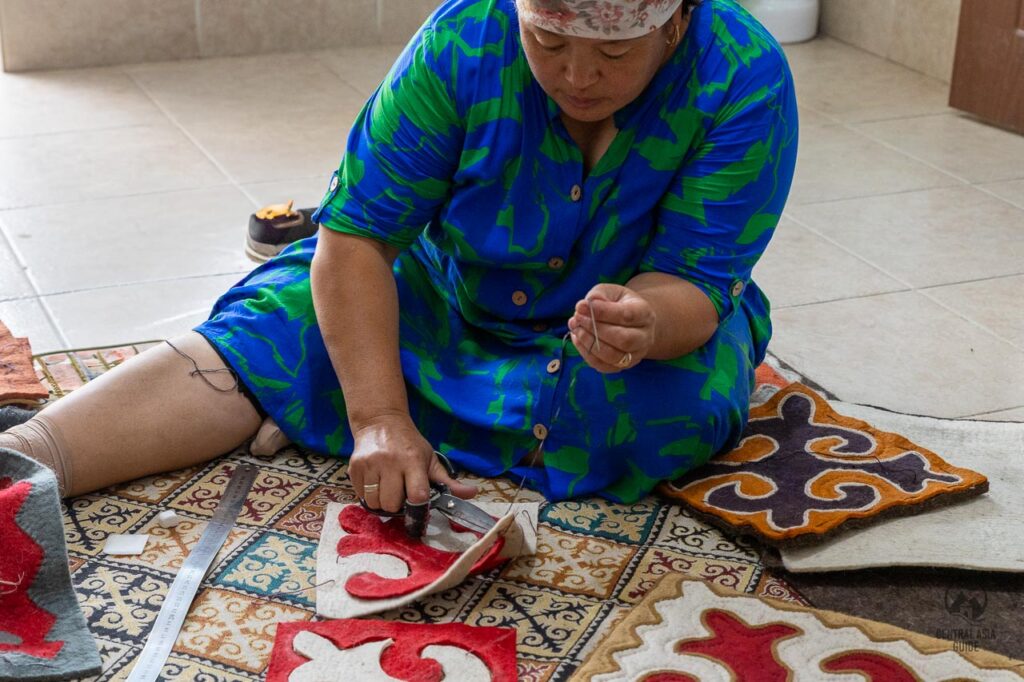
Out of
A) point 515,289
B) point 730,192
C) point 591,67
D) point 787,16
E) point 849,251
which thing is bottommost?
point 849,251

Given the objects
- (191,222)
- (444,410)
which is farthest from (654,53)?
(191,222)

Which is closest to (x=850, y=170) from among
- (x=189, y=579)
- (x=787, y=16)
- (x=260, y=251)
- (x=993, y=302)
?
(x=993, y=302)

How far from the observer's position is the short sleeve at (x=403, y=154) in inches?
62.8

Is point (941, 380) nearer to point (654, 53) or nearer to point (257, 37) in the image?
point (654, 53)

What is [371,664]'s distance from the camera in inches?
54.4

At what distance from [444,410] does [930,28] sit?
2.58 meters

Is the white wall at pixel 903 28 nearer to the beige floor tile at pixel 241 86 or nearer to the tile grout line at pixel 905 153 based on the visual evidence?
the tile grout line at pixel 905 153

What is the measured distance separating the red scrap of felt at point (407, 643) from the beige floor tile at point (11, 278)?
116 centimetres

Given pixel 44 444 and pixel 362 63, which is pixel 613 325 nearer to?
pixel 44 444

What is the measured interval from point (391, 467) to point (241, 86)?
231 centimetres

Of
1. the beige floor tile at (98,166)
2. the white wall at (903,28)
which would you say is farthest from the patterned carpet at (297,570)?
the white wall at (903,28)

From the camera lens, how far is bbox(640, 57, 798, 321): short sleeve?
62.2 inches

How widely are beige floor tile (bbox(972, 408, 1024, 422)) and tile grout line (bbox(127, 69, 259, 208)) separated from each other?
154cm

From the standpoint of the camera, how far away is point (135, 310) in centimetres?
230
